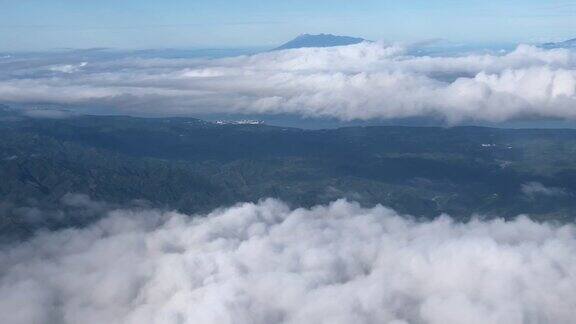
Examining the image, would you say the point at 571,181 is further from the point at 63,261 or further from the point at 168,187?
the point at 63,261

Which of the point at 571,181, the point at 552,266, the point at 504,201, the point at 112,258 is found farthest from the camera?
the point at 571,181

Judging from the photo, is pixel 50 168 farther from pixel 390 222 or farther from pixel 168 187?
pixel 390 222

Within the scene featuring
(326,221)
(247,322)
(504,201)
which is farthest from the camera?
(504,201)

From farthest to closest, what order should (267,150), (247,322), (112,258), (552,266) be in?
(267,150)
(112,258)
(552,266)
(247,322)

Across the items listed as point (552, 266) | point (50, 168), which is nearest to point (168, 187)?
point (50, 168)

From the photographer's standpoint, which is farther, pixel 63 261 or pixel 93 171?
pixel 93 171

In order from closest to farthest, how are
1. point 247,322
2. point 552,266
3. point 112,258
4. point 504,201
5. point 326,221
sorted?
point 247,322 → point 552,266 → point 112,258 → point 326,221 → point 504,201

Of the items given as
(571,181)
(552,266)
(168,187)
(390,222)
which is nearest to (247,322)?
(552,266)

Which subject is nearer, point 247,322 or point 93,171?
point 247,322
